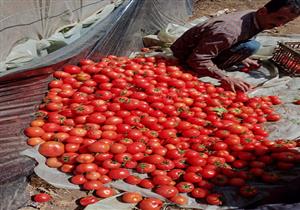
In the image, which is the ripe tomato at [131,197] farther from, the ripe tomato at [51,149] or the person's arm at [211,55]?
the person's arm at [211,55]

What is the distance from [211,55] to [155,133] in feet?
4.29

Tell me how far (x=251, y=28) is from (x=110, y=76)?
1553 millimetres

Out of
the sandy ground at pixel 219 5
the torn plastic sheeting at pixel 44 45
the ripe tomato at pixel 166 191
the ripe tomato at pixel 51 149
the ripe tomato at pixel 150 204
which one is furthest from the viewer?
the sandy ground at pixel 219 5

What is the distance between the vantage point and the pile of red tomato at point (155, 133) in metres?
2.70

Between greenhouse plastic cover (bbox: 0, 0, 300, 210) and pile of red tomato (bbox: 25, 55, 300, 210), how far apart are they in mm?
117

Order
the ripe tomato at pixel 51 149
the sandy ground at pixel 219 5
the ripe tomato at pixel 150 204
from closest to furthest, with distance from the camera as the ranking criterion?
the ripe tomato at pixel 150 204, the ripe tomato at pixel 51 149, the sandy ground at pixel 219 5

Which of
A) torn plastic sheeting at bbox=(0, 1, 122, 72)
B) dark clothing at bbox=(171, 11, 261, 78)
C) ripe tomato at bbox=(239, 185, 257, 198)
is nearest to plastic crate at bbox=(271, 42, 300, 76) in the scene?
dark clothing at bbox=(171, 11, 261, 78)

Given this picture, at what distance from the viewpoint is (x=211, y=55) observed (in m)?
4.06

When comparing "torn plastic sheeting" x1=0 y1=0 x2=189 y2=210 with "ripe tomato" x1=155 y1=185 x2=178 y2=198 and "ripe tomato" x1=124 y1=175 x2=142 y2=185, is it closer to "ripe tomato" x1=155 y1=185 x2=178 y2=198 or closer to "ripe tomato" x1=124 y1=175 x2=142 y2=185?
"ripe tomato" x1=124 y1=175 x2=142 y2=185

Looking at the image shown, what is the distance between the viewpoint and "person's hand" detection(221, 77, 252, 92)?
3973 millimetres

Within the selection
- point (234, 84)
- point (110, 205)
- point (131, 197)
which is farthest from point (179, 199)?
point (234, 84)

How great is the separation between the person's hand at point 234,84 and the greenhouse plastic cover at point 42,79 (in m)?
0.26

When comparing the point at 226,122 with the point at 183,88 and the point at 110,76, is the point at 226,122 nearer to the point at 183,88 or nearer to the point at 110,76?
the point at 183,88

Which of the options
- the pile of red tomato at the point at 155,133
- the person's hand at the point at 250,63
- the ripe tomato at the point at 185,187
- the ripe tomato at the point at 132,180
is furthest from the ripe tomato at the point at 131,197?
the person's hand at the point at 250,63
